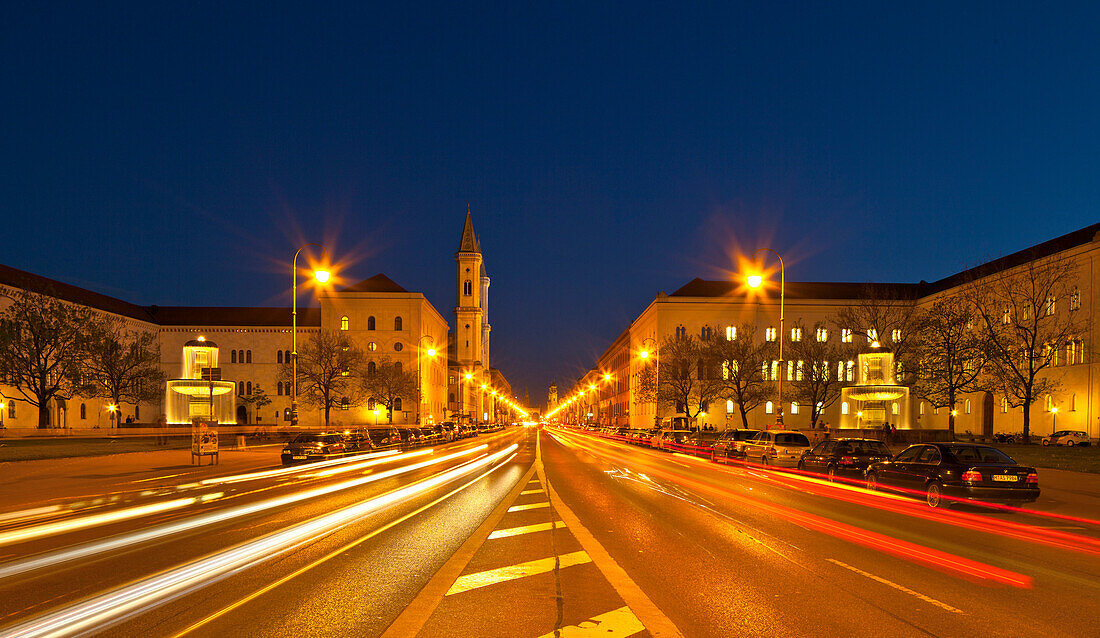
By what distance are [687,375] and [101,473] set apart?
56.9 metres

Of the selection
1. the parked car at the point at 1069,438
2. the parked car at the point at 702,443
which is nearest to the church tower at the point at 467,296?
the parked car at the point at 702,443

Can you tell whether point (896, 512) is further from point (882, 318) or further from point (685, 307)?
point (685, 307)

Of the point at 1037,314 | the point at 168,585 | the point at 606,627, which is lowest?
the point at 168,585

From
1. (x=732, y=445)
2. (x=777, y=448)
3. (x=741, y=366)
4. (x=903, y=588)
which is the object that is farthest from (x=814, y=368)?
(x=903, y=588)

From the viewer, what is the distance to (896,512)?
16.6 m

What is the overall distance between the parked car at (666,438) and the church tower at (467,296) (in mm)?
86616

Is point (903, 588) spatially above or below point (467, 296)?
below

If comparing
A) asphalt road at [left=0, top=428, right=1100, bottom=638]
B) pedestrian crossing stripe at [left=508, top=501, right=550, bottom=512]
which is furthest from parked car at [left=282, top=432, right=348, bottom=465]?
pedestrian crossing stripe at [left=508, top=501, right=550, bottom=512]

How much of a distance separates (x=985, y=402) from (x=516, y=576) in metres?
73.6

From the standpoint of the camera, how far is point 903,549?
1138 centimetres

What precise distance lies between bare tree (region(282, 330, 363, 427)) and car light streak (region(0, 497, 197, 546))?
232 feet

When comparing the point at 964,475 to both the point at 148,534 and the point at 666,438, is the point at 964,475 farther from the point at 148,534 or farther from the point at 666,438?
the point at 666,438

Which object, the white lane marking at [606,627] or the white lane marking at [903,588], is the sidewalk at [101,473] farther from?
the white lane marking at [903,588]

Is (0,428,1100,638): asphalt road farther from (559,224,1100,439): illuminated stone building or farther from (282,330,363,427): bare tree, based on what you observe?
(282,330,363,427): bare tree
